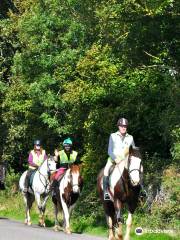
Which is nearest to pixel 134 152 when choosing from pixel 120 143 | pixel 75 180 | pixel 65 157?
pixel 120 143

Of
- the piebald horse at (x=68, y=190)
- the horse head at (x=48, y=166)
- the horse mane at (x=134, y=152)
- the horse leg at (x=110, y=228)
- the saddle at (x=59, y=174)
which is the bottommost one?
the horse leg at (x=110, y=228)

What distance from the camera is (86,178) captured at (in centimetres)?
2517

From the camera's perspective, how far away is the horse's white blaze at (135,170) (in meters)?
14.9

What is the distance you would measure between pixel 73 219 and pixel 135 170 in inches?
342

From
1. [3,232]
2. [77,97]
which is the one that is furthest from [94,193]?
[3,232]

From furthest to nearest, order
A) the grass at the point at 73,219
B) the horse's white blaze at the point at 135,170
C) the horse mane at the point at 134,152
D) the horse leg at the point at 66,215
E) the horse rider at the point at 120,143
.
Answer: the horse leg at the point at 66,215 → the grass at the point at 73,219 → the horse rider at the point at 120,143 → the horse mane at the point at 134,152 → the horse's white blaze at the point at 135,170

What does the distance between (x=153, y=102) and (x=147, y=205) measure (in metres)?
4.70

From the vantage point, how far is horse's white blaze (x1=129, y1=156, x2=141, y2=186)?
1487 centimetres

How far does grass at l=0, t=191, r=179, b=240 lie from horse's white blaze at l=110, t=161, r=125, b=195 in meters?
1.89

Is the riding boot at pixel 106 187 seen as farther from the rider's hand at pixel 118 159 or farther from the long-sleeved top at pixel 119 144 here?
the long-sleeved top at pixel 119 144

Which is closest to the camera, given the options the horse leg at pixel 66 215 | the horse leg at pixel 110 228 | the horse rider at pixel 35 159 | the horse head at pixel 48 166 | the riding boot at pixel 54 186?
the horse leg at pixel 110 228

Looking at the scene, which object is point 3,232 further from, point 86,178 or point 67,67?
point 67,67

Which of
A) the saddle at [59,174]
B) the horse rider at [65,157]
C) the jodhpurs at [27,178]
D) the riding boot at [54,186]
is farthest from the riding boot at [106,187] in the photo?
the jodhpurs at [27,178]

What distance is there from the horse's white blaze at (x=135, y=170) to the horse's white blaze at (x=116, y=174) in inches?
15.5
